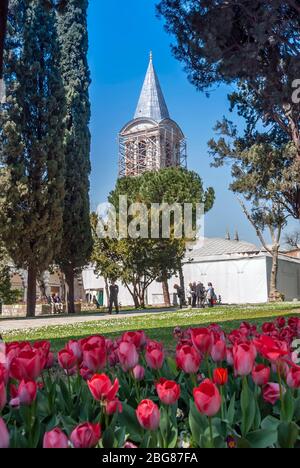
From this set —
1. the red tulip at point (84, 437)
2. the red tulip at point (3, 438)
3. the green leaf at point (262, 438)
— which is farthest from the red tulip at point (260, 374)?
the red tulip at point (3, 438)

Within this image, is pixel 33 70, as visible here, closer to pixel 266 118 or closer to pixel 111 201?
pixel 111 201

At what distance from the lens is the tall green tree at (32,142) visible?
21.8 meters

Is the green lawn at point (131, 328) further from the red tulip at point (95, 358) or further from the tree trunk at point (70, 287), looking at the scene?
the tree trunk at point (70, 287)

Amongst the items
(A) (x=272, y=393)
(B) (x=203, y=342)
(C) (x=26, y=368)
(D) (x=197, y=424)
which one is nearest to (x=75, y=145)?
(B) (x=203, y=342)

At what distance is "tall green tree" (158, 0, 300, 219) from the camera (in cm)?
1023

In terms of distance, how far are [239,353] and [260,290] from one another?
32.9 metres

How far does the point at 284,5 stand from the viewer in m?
10.7

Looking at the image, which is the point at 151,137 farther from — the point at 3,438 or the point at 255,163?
the point at 3,438

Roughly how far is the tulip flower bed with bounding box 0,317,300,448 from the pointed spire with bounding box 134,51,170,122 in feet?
190

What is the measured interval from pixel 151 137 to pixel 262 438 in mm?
58943

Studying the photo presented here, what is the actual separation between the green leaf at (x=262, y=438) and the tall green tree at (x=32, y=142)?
67.8 ft

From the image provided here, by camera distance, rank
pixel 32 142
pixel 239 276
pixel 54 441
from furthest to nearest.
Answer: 1. pixel 239 276
2. pixel 32 142
3. pixel 54 441

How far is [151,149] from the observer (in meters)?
59.9

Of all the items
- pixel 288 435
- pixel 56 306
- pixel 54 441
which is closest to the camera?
pixel 54 441
